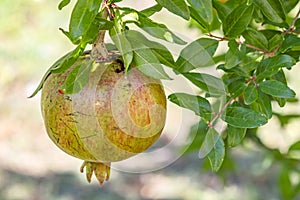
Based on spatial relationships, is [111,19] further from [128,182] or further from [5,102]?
[5,102]

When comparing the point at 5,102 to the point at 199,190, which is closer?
the point at 199,190

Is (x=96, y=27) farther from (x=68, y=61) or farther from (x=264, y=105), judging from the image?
(x=264, y=105)

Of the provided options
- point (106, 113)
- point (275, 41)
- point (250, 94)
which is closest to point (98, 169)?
point (106, 113)

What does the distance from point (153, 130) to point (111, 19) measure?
19 centimetres

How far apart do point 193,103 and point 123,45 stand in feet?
0.53

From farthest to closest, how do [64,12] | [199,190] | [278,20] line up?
[64,12] → [199,190] → [278,20]

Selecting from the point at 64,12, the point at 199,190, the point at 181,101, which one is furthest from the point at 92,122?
the point at 64,12

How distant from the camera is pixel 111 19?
3.21 ft

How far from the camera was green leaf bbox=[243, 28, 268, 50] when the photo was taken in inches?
45.2

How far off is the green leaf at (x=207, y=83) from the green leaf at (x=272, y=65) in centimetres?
8

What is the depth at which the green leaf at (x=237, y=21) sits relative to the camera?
106cm

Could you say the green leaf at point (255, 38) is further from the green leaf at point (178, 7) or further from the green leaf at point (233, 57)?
the green leaf at point (178, 7)

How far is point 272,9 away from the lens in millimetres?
1056

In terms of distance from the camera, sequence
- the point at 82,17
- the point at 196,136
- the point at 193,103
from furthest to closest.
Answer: the point at 196,136
the point at 193,103
the point at 82,17
